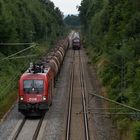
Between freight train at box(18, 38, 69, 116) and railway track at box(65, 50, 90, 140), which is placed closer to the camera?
railway track at box(65, 50, 90, 140)

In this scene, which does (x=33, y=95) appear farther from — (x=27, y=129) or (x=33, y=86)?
(x=27, y=129)

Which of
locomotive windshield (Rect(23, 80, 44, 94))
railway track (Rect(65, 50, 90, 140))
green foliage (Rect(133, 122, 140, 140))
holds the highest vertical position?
locomotive windshield (Rect(23, 80, 44, 94))

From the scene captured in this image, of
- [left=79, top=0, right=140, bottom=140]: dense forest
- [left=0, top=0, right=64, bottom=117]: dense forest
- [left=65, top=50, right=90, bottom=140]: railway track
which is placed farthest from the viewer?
[left=0, top=0, right=64, bottom=117]: dense forest

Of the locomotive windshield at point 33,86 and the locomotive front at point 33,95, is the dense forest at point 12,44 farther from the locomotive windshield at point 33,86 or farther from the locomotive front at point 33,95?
the locomotive windshield at point 33,86

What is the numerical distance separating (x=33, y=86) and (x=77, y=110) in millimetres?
4298

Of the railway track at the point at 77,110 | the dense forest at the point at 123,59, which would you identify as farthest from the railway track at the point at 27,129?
the dense forest at the point at 123,59

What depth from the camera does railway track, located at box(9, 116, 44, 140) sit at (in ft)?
100

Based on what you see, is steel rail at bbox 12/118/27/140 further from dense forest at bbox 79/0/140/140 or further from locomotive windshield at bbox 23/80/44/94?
dense forest at bbox 79/0/140/140

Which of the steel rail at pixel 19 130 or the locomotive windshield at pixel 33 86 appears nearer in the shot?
the steel rail at pixel 19 130

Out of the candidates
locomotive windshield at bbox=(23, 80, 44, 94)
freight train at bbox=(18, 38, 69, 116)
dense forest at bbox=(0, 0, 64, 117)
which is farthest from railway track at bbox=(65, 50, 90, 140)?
dense forest at bbox=(0, 0, 64, 117)

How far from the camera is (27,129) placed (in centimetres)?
3259

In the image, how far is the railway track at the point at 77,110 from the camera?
102 feet

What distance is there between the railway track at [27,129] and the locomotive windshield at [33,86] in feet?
6.23

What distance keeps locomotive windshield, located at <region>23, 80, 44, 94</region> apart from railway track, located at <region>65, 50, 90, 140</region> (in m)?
2.77
